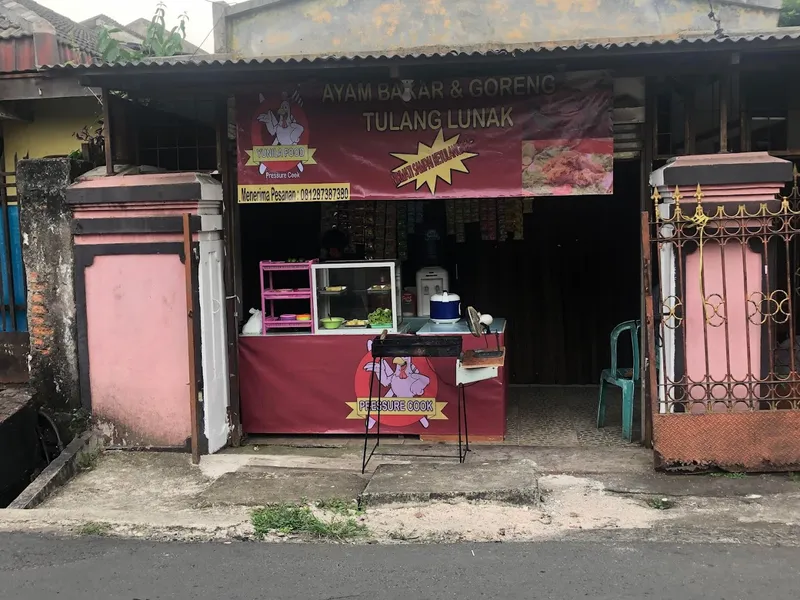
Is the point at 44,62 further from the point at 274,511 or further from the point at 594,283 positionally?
the point at 594,283

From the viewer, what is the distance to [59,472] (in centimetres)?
635

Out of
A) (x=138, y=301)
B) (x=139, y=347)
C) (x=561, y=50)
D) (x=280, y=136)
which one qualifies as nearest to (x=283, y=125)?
(x=280, y=136)

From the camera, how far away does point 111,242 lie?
6.88m

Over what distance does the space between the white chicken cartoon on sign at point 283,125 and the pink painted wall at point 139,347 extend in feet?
4.84

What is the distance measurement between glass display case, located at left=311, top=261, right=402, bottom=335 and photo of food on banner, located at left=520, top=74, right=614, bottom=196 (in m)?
1.83

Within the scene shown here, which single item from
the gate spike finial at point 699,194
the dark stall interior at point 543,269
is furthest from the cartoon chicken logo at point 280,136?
the gate spike finial at point 699,194

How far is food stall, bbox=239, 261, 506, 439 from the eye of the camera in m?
7.34

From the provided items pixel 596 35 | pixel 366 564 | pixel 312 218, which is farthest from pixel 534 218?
pixel 366 564

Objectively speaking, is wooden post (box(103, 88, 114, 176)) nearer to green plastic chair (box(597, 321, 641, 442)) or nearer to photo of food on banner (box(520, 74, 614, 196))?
photo of food on banner (box(520, 74, 614, 196))

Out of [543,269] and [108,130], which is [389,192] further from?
[543,269]

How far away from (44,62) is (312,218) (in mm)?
3724

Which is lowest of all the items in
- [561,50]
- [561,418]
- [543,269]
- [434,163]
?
[561,418]

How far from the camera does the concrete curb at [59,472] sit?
19.5ft

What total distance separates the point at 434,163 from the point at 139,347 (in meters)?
3.28
